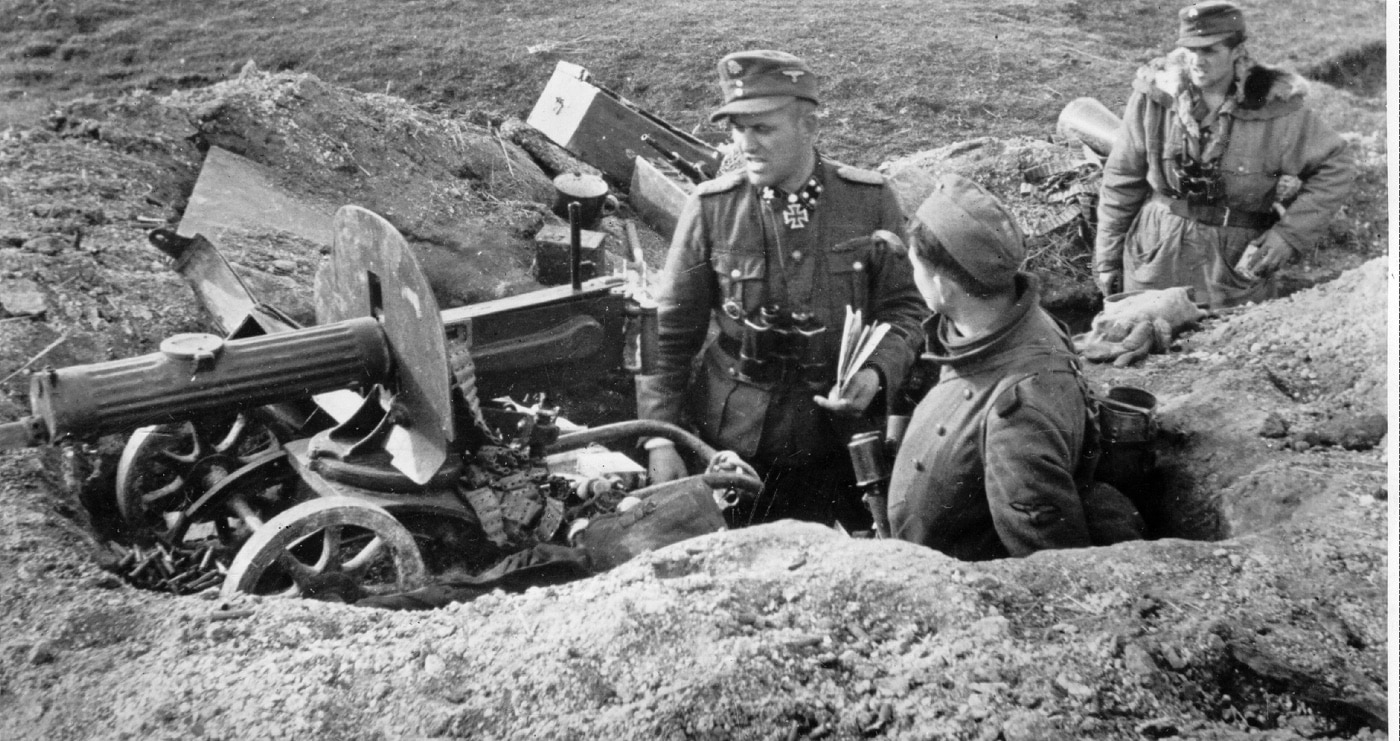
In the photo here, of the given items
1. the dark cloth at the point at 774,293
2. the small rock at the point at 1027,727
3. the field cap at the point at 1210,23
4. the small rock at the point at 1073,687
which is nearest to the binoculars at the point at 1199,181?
the field cap at the point at 1210,23

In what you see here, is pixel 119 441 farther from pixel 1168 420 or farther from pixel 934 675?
pixel 1168 420

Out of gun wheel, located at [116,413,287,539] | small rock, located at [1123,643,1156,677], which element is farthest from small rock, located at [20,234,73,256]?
small rock, located at [1123,643,1156,677]

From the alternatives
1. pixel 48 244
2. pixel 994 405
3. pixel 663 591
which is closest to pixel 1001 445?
pixel 994 405

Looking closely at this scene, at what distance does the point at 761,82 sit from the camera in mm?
3971

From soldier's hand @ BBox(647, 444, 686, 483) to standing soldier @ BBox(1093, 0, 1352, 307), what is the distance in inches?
122

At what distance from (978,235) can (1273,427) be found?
4.76ft

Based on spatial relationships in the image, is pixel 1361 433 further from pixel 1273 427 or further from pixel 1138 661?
pixel 1138 661

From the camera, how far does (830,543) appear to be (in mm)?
2914

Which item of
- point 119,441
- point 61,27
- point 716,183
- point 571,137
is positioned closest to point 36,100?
point 61,27

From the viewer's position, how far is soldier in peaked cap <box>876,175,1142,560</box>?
2803 mm

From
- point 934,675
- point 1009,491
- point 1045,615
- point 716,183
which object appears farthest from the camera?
point 716,183

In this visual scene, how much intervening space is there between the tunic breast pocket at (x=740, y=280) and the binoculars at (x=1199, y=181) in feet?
8.71

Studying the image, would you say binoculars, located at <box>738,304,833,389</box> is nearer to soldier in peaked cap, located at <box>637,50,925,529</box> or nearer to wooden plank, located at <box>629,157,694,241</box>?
soldier in peaked cap, located at <box>637,50,925,529</box>

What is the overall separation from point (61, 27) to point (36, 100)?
4.81 ft
